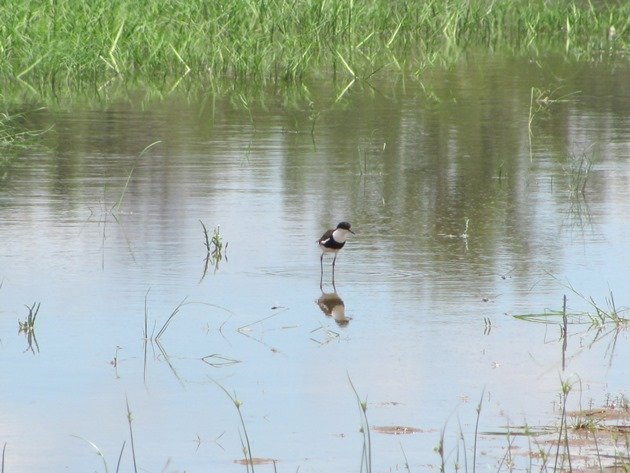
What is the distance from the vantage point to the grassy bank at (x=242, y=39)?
1850 centimetres

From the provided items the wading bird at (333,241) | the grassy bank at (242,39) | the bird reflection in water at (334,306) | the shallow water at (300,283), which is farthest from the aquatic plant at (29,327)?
the grassy bank at (242,39)

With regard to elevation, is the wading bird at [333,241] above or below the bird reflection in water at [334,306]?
above

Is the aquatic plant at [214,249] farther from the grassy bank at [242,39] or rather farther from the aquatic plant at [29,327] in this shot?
the grassy bank at [242,39]

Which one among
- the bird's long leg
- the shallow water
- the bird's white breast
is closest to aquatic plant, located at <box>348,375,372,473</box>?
the shallow water

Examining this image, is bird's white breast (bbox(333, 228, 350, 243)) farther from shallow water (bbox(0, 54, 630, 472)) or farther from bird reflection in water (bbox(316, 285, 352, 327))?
bird reflection in water (bbox(316, 285, 352, 327))

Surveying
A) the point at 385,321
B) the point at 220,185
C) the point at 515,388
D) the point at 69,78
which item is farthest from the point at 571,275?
the point at 69,78

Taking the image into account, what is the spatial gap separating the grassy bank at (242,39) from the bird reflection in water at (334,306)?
33.6ft

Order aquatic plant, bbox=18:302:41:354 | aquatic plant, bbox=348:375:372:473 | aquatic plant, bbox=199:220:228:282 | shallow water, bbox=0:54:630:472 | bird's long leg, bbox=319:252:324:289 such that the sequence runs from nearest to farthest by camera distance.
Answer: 1. aquatic plant, bbox=348:375:372:473
2. shallow water, bbox=0:54:630:472
3. aquatic plant, bbox=18:302:41:354
4. bird's long leg, bbox=319:252:324:289
5. aquatic plant, bbox=199:220:228:282

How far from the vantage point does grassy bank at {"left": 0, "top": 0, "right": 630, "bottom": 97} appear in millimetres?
18500

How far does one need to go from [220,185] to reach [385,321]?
435cm

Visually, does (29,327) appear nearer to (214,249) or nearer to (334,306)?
(334,306)

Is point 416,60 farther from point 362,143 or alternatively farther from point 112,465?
point 112,465

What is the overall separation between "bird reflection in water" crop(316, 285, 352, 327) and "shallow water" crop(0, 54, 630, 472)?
5 cm

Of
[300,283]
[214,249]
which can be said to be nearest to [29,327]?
[300,283]
